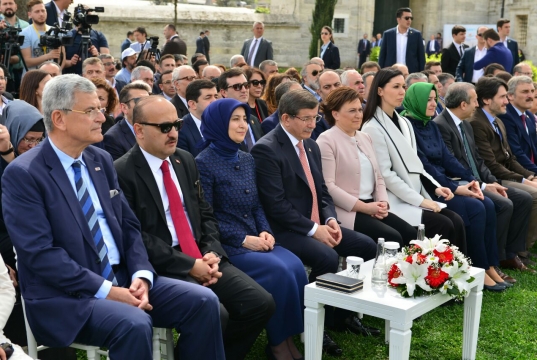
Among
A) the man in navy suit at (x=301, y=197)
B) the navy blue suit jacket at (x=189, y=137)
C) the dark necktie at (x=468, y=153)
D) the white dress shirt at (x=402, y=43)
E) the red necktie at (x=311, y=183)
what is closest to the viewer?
the man in navy suit at (x=301, y=197)

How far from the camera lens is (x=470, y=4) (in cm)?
2912

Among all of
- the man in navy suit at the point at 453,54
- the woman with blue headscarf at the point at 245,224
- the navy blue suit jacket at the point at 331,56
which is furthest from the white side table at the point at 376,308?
the navy blue suit jacket at the point at 331,56

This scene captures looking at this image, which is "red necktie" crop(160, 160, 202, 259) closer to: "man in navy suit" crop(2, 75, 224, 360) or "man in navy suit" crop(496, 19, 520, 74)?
"man in navy suit" crop(2, 75, 224, 360)

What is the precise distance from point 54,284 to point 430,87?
4.28 meters

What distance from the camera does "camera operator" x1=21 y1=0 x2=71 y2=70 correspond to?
29.1ft

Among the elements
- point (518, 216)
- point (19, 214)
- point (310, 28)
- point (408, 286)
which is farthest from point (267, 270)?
point (310, 28)

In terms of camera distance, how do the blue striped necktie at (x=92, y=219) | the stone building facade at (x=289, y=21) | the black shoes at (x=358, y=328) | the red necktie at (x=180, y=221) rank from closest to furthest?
the blue striped necktie at (x=92, y=219), the red necktie at (x=180, y=221), the black shoes at (x=358, y=328), the stone building facade at (x=289, y=21)

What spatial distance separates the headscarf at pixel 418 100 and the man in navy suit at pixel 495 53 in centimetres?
605

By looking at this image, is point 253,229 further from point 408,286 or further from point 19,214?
point 19,214

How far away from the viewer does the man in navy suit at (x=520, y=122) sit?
25.9 ft

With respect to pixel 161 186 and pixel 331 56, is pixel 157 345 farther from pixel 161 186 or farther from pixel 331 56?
pixel 331 56

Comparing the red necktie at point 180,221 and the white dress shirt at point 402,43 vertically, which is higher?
the white dress shirt at point 402,43

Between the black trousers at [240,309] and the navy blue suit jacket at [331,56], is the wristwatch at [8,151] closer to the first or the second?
the black trousers at [240,309]

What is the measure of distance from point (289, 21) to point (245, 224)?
21716 millimetres
